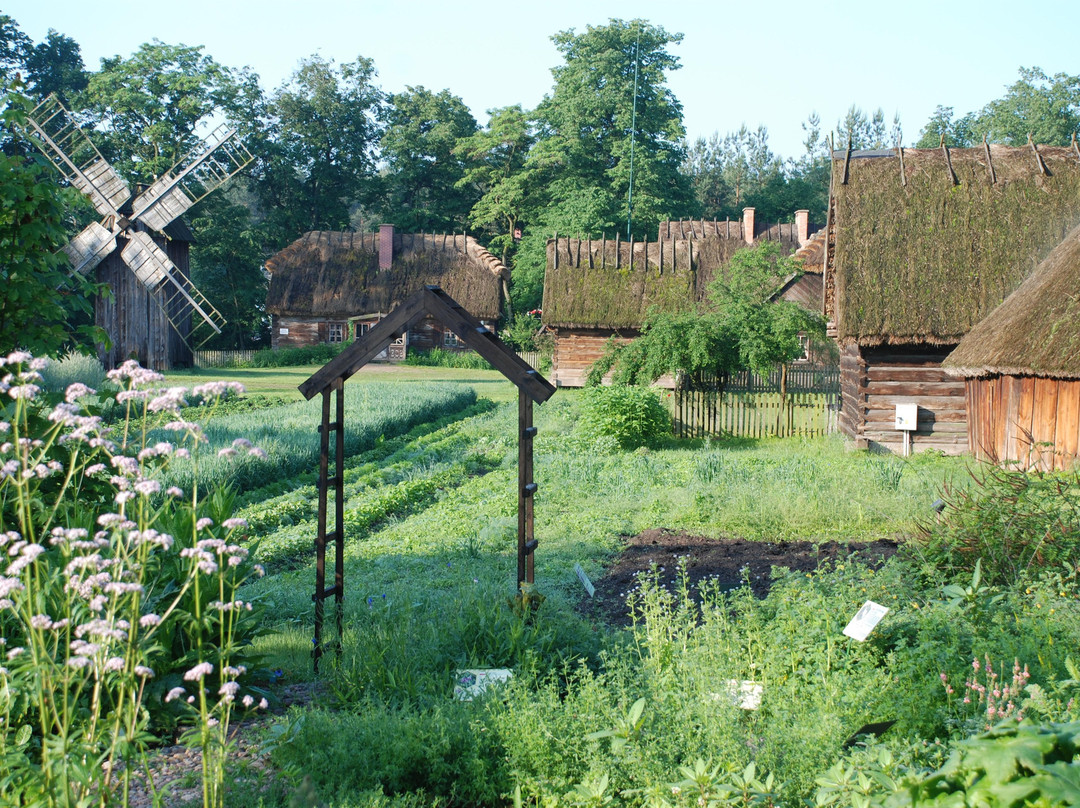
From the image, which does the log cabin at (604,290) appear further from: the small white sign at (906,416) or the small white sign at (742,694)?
the small white sign at (742,694)

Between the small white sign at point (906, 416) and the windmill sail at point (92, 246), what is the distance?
80.3 feet

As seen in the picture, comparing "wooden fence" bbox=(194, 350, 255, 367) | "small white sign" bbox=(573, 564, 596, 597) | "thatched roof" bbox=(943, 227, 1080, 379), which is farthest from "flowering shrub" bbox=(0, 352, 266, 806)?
"wooden fence" bbox=(194, 350, 255, 367)

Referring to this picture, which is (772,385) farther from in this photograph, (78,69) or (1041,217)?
(78,69)

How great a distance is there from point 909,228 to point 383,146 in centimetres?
3876

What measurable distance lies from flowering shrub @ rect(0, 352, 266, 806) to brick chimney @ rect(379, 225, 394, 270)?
3786 centimetres

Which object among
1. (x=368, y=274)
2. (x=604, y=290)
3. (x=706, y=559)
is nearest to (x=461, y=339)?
(x=706, y=559)

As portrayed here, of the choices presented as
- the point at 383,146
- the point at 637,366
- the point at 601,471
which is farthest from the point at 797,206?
the point at 601,471

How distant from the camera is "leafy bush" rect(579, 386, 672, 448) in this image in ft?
52.4

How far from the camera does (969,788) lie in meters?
2.46

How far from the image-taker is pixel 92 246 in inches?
1155

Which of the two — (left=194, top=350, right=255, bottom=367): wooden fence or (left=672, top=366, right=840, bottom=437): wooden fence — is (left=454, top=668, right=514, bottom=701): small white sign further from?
(left=194, top=350, right=255, bottom=367): wooden fence

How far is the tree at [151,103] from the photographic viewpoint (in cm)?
4025

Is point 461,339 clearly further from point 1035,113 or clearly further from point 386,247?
point 1035,113

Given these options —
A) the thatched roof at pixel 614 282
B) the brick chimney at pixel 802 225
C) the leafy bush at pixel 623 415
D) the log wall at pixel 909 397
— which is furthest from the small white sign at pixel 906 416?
the brick chimney at pixel 802 225
